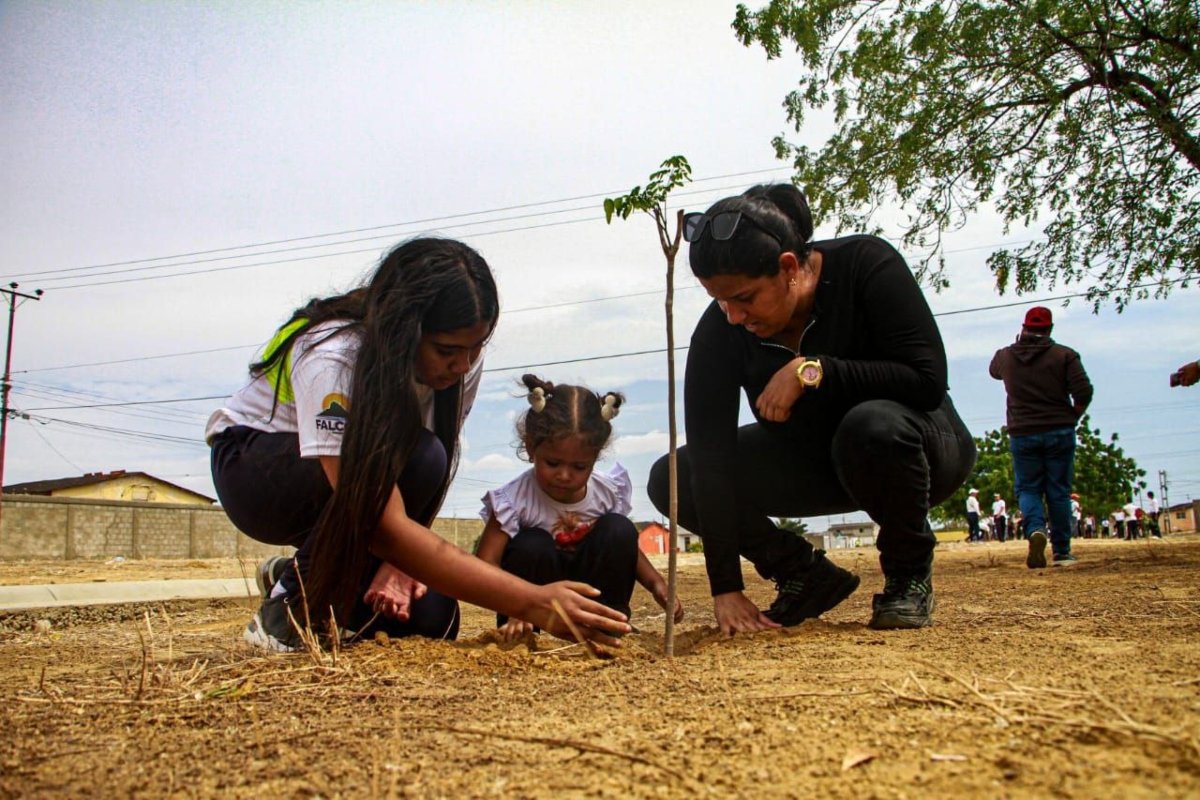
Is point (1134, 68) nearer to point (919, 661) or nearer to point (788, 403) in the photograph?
point (788, 403)

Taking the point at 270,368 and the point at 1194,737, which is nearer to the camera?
the point at 1194,737

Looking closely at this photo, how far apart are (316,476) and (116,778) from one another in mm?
1317

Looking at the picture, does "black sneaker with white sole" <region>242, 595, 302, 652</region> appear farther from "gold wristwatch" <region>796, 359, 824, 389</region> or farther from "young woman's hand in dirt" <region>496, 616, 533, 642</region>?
"gold wristwatch" <region>796, 359, 824, 389</region>

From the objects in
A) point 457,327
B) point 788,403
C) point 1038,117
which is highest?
point 1038,117

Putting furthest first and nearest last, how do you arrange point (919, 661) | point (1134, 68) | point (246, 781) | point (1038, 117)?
point (1038, 117), point (1134, 68), point (919, 661), point (246, 781)

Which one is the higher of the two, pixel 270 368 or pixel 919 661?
pixel 270 368

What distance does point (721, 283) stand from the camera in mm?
2662

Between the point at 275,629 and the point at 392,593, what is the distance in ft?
1.29

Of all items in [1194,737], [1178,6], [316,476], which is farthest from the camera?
[1178,6]

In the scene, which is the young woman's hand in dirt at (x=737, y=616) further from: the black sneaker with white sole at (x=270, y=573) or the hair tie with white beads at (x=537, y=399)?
the black sneaker with white sole at (x=270, y=573)

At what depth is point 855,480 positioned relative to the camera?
2701 millimetres

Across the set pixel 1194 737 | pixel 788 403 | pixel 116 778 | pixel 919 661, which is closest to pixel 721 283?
pixel 788 403

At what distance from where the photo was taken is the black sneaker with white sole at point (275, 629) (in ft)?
8.41

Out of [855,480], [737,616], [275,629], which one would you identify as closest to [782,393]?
[855,480]
